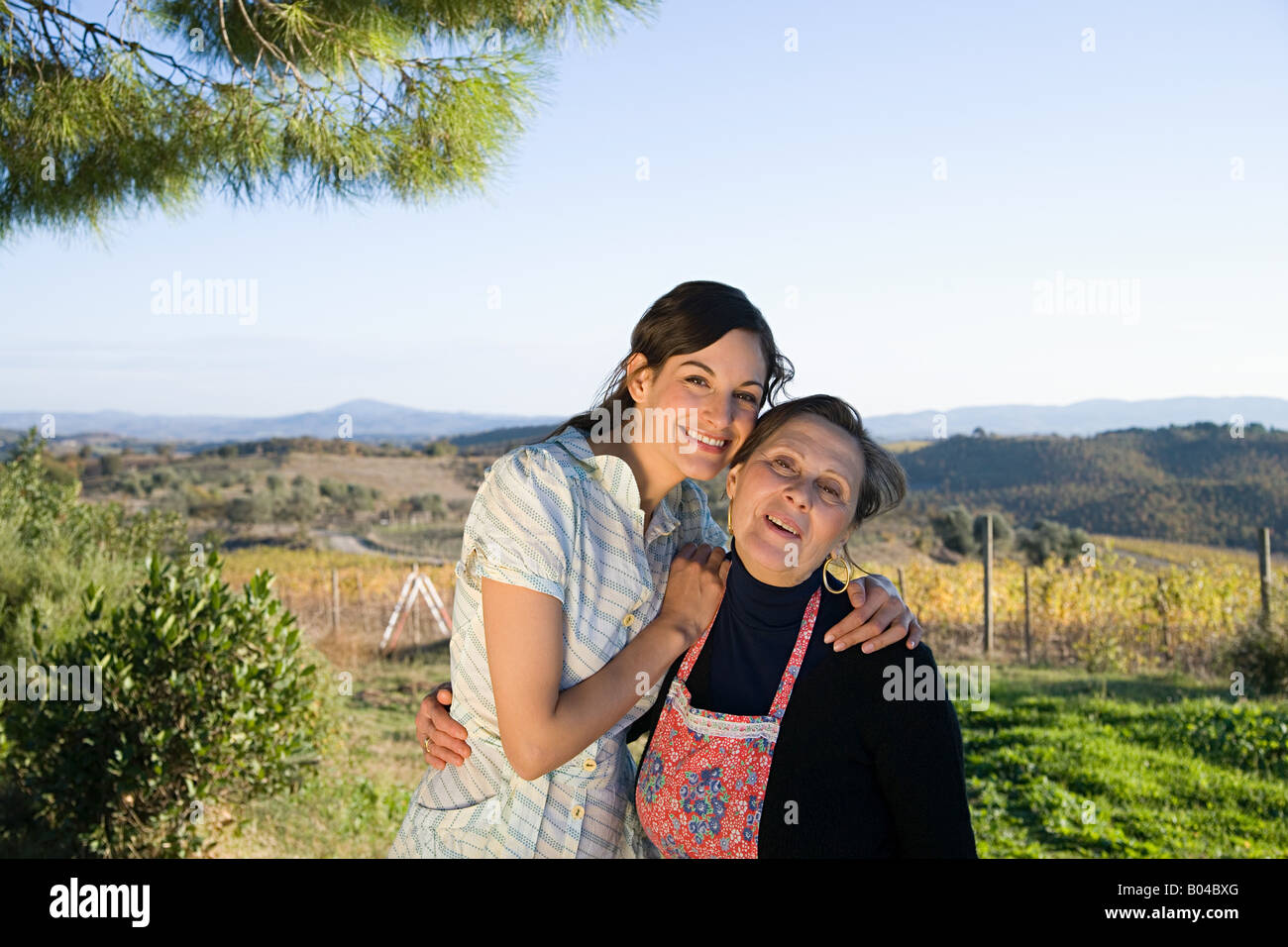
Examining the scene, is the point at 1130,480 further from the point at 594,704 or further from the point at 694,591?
the point at 594,704

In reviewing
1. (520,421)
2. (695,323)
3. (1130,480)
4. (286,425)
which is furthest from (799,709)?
(286,425)

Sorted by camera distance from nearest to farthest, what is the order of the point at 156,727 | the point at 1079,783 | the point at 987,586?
the point at 156,727 → the point at 1079,783 → the point at 987,586

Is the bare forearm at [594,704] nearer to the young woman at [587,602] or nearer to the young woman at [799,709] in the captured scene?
the young woman at [587,602]

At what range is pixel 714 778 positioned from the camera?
6.30 ft

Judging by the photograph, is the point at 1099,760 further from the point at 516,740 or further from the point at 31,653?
the point at 31,653

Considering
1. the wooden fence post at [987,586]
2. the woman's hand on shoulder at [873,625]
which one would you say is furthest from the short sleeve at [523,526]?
the wooden fence post at [987,586]

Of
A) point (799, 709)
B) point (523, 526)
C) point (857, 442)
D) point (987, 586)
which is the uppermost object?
point (857, 442)

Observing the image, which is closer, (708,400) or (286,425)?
(708,400)

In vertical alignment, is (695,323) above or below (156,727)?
above

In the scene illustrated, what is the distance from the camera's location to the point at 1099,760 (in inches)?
250

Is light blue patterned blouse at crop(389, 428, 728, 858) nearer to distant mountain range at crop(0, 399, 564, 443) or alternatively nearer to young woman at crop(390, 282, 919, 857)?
young woman at crop(390, 282, 919, 857)

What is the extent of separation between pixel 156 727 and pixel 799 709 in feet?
12.3
